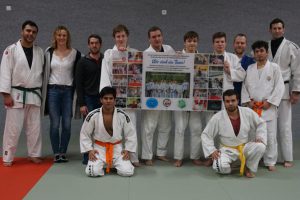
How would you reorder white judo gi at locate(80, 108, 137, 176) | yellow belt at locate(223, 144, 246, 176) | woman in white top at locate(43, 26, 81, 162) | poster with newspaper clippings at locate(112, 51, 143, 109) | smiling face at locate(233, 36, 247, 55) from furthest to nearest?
smiling face at locate(233, 36, 247, 55), woman in white top at locate(43, 26, 81, 162), poster with newspaper clippings at locate(112, 51, 143, 109), white judo gi at locate(80, 108, 137, 176), yellow belt at locate(223, 144, 246, 176)

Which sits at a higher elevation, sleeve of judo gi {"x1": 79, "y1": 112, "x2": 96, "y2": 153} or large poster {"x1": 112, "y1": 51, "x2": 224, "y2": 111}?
large poster {"x1": 112, "y1": 51, "x2": 224, "y2": 111}

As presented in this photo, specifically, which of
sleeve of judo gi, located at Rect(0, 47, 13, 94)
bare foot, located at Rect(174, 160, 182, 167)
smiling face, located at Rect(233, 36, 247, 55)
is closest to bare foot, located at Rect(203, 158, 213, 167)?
bare foot, located at Rect(174, 160, 182, 167)

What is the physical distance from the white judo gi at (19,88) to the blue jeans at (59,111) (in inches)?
7.2

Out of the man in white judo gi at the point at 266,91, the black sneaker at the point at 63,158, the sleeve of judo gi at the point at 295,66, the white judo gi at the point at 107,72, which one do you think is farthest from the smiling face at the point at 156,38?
the black sneaker at the point at 63,158

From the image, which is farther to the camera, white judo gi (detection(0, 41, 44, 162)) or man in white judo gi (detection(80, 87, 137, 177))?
white judo gi (detection(0, 41, 44, 162))

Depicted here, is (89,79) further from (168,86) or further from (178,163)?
(178,163)

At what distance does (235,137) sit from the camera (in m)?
4.18

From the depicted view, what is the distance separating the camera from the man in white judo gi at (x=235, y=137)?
13.3 feet

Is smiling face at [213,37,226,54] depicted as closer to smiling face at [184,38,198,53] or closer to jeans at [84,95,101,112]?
smiling face at [184,38,198,53]

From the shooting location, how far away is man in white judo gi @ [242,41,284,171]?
4.42 metres

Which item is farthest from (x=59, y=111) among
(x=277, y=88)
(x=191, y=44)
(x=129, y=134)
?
(x=277, y=88)

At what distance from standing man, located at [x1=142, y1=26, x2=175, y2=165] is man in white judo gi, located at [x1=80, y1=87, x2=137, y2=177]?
37cm

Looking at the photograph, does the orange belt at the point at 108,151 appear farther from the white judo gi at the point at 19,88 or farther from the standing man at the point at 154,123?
the white judo gi at the point at 19,88

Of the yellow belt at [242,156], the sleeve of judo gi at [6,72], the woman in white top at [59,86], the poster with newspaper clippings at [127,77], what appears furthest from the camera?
the woman in white top at [59,86]
